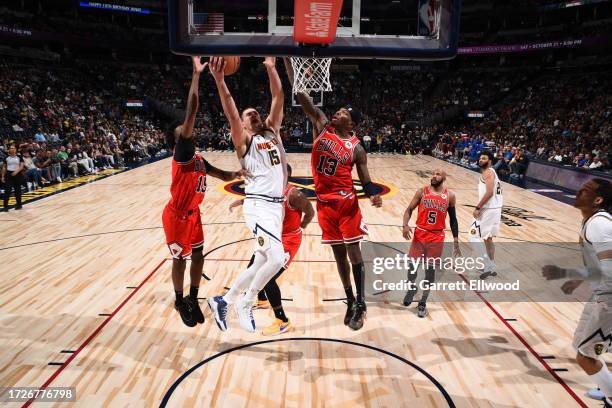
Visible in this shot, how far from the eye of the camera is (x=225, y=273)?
6.78m

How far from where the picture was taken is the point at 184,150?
13.9ft

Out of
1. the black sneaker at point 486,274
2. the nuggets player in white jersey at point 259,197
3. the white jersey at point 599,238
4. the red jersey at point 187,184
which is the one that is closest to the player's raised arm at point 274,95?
the nuggets player in white jersey at point 259,197

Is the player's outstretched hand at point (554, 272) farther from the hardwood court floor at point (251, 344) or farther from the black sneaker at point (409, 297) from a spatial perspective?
the black sneaker at point (409, 297)

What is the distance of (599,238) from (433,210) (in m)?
2.38

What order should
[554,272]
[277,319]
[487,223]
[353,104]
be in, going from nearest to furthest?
1. [554,272]
2. [277,319]
3. [487,223]
4. [353,104]

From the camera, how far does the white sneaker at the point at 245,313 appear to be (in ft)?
13.2

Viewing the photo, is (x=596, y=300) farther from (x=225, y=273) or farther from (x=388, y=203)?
(x=388, y=203)

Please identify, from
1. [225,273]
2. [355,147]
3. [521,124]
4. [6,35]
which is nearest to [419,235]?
[355,147]

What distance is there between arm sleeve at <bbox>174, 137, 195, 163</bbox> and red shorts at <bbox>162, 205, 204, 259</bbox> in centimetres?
53

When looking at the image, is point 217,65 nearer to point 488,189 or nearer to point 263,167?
point 263,167

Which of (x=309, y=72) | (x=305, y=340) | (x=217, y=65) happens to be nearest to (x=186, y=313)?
(x=305, y=340)

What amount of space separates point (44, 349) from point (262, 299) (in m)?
2.42

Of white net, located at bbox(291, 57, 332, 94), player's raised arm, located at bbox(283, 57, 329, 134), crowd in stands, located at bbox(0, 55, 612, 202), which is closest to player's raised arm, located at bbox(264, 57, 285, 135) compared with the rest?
player's raised arm, located at bbox(283, 57, 329, 134)

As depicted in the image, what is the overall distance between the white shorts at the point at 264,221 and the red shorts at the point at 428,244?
2.29 m
